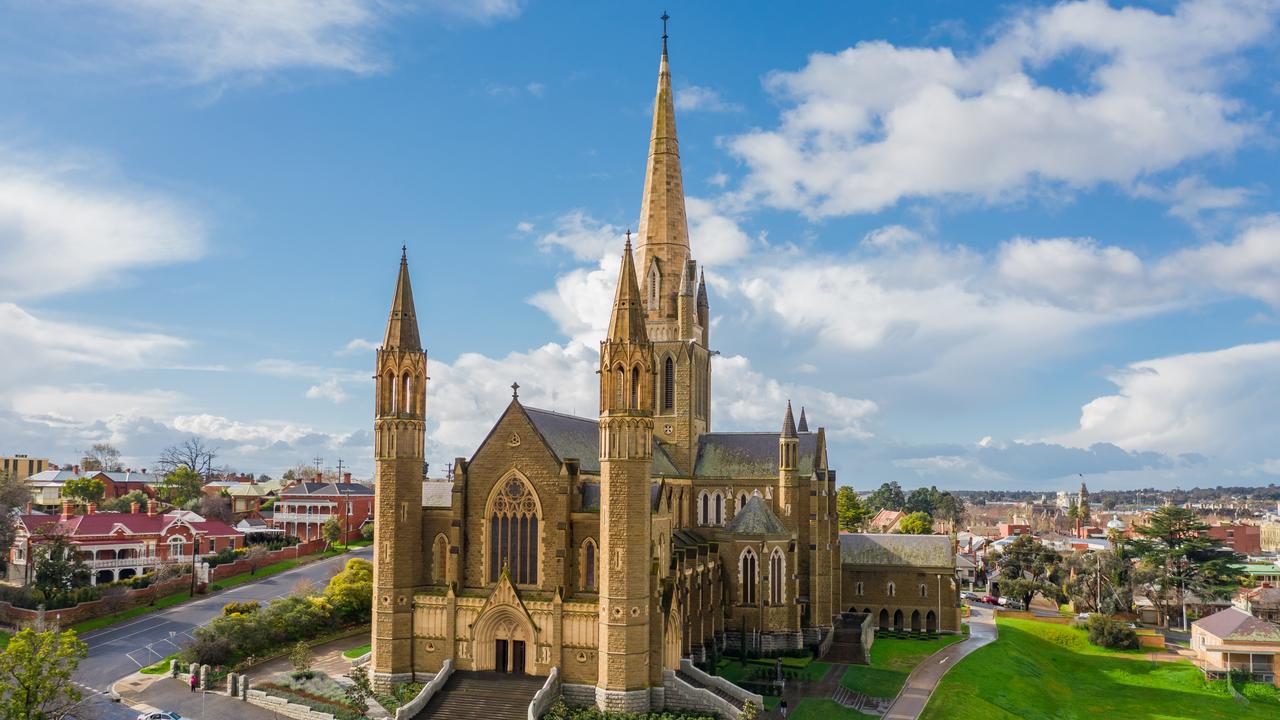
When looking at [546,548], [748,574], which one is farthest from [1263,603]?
[546,548]

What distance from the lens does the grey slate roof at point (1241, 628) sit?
56938 mm

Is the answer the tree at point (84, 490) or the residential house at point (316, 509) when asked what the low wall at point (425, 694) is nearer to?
the residential house at point (316, 509)

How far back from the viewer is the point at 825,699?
44406 mm

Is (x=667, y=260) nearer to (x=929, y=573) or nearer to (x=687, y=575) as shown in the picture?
(x=687, y=575)

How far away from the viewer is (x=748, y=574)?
2100 inches

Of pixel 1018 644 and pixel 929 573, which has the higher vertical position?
pixel 929 573

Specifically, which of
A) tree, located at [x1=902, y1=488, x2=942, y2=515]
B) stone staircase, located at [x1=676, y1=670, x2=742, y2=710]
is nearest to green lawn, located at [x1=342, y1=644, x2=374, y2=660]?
stone staircase, located at [x1=676, y1=670, x2=742, y2=710]

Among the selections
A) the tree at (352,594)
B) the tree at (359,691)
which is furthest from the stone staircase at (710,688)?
the tree at (352,594)

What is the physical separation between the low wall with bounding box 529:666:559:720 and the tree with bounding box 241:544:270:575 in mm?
41928

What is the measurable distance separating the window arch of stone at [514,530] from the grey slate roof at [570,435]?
2.41 metres

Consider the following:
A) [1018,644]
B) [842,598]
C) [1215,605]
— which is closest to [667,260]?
[842,598]

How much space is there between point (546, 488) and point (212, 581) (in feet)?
129

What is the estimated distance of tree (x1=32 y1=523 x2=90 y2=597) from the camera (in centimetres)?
5825

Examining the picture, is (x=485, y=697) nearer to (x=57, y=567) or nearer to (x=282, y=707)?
(x=282, y=707)
